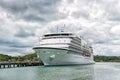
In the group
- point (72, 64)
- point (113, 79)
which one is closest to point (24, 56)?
point (72, 64)

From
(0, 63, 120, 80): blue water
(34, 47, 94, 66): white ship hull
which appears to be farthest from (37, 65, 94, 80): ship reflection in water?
(34, 47, 94, 66): white ship hull

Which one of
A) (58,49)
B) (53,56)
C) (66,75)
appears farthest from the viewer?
(58,49)

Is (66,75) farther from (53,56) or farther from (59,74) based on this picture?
(53,56)

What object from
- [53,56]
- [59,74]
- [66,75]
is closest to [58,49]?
[53,56]

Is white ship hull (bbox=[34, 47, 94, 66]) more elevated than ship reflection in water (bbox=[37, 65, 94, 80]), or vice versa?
white ship hull (bbox=[34, 47, 94, 66])

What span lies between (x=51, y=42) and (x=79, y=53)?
75.7 ft

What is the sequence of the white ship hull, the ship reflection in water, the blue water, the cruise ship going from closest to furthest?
the ship reflection in water → the blue water → the white ship hull → the cruise ship

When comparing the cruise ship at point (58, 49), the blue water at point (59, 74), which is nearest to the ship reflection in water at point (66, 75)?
the blue water at point (59, 74)

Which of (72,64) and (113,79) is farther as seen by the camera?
(72,64)

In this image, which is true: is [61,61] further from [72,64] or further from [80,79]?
[80,79]

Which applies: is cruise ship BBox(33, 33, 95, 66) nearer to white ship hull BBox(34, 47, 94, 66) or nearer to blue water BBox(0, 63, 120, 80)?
white ship hull BBox(34, 47, 94, 66)

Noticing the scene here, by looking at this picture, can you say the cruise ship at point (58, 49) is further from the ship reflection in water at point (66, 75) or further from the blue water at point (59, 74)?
the ship reflection in water at point (66, 75)

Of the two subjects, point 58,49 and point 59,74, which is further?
point 58,49

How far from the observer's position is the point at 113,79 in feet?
153
